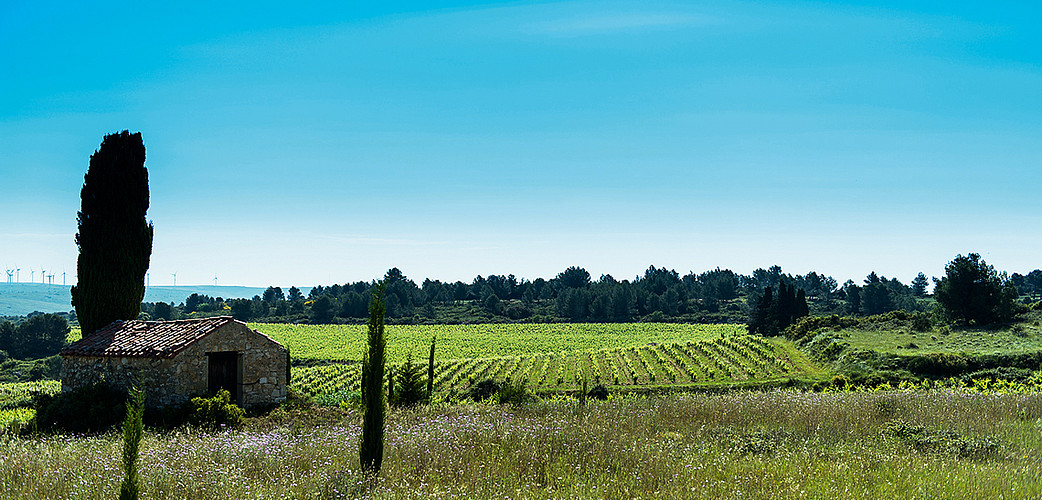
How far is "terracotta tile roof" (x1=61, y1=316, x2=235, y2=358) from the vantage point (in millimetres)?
17891

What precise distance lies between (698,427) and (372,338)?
225 inches

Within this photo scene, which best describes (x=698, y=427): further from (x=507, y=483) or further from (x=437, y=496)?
(x=437, y=496)

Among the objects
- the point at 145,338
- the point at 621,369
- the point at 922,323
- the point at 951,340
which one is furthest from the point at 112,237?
the point at 922,323

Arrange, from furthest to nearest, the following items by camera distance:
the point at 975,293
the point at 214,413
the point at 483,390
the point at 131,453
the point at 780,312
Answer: the point at 780,312 < the point at 975,293 < the point at 483,390 < the point at 214,413 < the point at 131,453

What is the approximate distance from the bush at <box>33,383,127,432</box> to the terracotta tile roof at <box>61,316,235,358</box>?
124cm

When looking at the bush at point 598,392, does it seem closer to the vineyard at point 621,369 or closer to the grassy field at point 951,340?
the vineyard at point 621,369

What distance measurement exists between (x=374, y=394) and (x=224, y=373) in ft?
40.2

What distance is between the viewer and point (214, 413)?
17.1 meters

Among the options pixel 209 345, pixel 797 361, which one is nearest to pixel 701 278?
pixel 797 361

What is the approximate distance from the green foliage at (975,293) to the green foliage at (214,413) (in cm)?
5407

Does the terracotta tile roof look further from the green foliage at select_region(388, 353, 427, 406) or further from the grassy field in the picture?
the grassy field

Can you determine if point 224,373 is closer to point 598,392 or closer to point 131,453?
point 131,453

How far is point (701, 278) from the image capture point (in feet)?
582

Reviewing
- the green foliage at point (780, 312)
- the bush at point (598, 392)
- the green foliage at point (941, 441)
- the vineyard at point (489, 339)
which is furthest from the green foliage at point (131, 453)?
the green foliage at point (780, 312)
